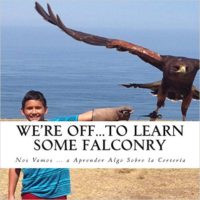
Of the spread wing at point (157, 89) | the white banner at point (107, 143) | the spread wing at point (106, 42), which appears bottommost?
the white banner at point (107, 143)

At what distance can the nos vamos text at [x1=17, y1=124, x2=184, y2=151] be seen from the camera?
475 centimetres

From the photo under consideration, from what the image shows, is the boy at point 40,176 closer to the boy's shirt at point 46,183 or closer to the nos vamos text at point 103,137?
the boy's shirt at point 46,183

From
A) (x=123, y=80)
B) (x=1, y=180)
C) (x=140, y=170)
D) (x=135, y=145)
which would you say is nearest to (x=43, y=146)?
(x=135, y=145)

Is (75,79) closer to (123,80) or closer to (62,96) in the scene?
(62,96)

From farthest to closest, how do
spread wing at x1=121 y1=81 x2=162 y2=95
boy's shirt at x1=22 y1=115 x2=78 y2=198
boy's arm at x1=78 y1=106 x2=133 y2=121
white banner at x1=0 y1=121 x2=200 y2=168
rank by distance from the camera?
spread wing at x1=121 y1=81 x2=162 y2=95
white banner at x1=0 y1=121 x2=200 y2=168
boy's arm at x1=78 y1=106 x2=133 y2=121
boy's shirt at x1=22 y1=115 x2=78 y2=198

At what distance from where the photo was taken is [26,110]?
12.3ft

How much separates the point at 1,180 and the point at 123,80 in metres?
2.83

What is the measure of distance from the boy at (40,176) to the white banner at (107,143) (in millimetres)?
826

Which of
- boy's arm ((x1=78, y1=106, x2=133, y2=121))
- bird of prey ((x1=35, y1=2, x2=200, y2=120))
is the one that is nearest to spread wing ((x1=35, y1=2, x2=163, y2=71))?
bird of prey ((x1=35, y1=2, x2=200, y2=120))

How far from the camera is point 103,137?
490 centimetres

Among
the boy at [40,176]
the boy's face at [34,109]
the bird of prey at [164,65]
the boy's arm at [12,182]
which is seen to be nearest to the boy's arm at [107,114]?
the boy at [40,176]

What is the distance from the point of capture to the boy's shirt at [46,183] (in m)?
3.54

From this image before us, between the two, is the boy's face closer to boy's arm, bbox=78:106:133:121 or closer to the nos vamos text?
boy's arm, bbox=78:106:133:121

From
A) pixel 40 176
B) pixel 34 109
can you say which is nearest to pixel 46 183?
pixel 40 176
